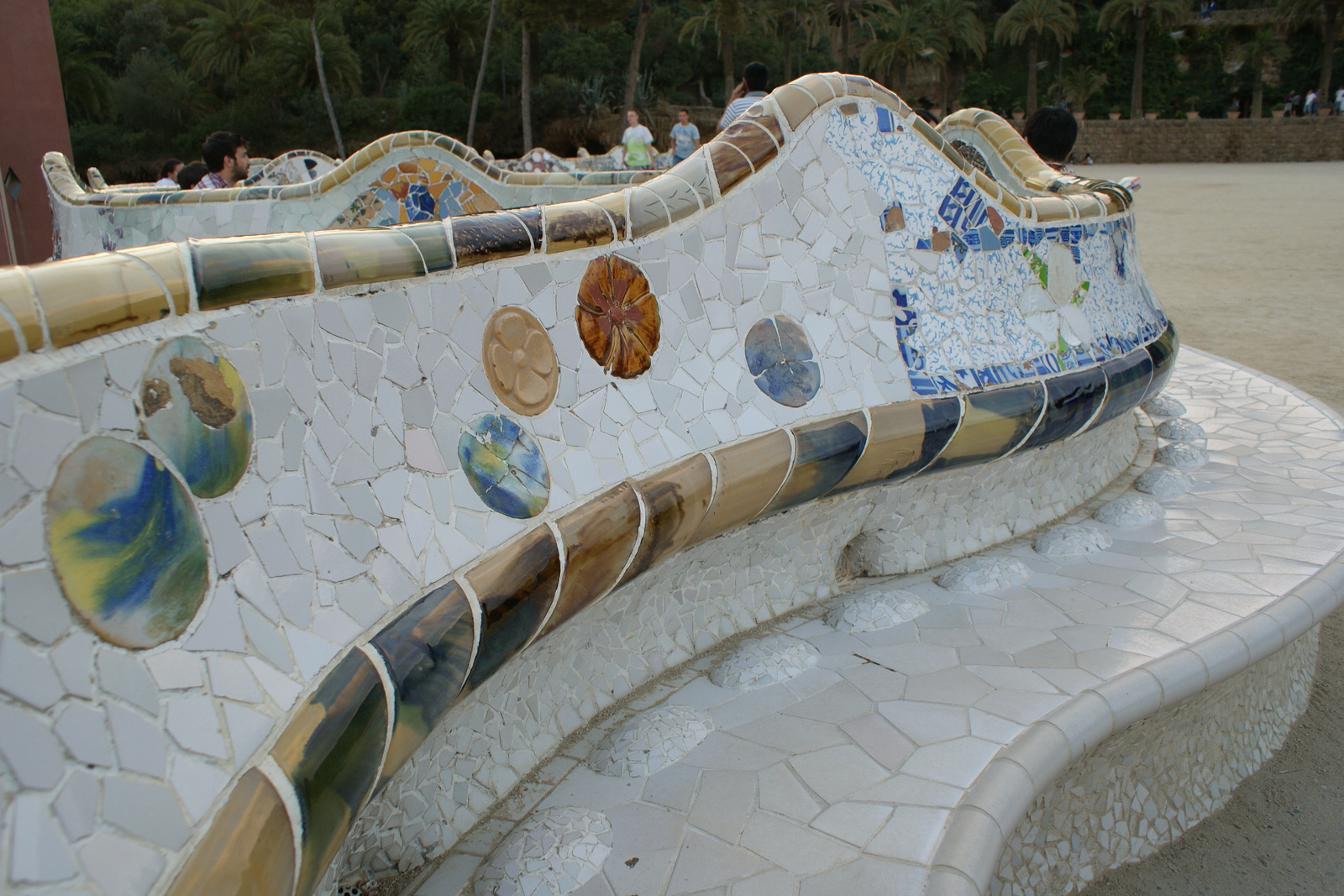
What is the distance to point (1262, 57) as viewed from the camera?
1110 inches

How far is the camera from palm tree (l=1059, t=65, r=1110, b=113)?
29.8 meters

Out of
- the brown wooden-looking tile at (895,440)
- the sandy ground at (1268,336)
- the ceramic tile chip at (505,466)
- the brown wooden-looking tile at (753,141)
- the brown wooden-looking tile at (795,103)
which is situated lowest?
the sandy ground at (1268,336)

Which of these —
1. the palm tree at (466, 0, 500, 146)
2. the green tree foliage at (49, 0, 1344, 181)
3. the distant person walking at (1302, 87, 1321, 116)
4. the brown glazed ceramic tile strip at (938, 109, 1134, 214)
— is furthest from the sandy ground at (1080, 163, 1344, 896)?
the palm tree at (466, 0, 500, 146)

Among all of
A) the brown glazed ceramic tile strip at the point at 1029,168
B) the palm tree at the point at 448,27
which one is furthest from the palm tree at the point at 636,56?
the brown glazed ceramic tile strip at the point at 1029,168

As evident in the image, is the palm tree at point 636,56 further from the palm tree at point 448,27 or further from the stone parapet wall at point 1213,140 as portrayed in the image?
the stone parapet wall at point 1213,140

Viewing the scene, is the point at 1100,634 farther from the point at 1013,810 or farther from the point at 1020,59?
the point at 1020,59

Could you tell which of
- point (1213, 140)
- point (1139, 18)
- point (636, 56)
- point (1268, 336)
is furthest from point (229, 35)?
point (1268, 336)

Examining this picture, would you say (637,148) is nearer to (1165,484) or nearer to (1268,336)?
(1268,336)

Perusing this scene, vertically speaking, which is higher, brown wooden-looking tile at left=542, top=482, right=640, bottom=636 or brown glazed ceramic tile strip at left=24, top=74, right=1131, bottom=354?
brown glazed ceramic tile strip at left=24, top=74, right=1131, bottom=354

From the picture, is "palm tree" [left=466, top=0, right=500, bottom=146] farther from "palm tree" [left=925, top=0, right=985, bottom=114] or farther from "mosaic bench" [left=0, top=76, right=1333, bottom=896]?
"mosaic bench" [left=0, top=76, right=1333, bottom=896]

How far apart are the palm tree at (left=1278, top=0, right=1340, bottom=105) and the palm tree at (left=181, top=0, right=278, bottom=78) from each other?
26.9 metres

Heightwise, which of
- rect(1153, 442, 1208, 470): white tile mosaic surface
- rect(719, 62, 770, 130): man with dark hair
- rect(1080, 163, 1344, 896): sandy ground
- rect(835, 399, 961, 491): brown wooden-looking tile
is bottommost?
rect(1080, 163, 1344, 896): sandy ground

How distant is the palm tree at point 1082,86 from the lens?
97.7ft

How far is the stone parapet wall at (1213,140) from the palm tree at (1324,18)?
13.7 ft
